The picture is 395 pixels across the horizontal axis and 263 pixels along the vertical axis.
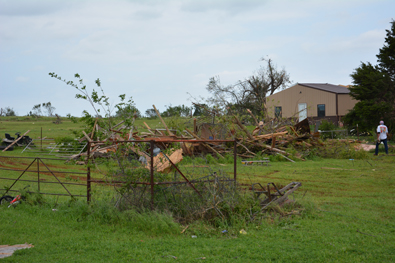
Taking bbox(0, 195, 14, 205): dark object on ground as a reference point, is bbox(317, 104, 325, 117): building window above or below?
above

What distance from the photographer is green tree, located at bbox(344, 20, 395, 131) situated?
2791cm

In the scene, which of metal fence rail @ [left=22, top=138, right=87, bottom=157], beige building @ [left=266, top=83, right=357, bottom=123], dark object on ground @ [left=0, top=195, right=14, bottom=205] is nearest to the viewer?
dark object on ground @ [left=0, top=195, right=14, bottom=205]

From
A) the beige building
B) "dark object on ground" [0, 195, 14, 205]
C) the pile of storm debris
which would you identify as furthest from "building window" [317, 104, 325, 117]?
"dark object on ground" [0, 195, 14, 205]

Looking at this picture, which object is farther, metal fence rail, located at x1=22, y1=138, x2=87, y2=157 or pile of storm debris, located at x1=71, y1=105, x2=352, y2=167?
metal fence rail, located at x1=22, y1=138, x2=87, y2=157

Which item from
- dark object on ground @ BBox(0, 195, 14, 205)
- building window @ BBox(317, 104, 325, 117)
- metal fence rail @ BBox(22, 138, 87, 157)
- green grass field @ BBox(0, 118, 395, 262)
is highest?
building window @ BBox(317, 104, 325, 117)

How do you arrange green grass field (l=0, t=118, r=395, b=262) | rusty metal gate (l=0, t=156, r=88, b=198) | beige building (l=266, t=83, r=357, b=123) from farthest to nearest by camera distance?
beige building (l=266, t=83, r=357, b=123) → rusty metal gate (l=0, t=156, r=88, b=198) → green grass field (l=0, t=118, r=395, b=262)

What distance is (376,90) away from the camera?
28500 millimetres

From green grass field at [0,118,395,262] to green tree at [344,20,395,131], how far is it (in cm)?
2146

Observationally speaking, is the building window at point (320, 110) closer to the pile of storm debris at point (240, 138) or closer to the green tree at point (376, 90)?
the green tree at point (376, 90)

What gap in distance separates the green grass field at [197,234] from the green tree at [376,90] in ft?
70.4

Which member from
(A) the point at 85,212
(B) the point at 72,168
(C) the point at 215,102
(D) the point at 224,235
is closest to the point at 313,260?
(D) the point at 224,235

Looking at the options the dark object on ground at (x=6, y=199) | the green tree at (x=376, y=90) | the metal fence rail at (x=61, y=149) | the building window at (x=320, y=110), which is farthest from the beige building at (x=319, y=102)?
the dark object on ground at (x=6, y=199)

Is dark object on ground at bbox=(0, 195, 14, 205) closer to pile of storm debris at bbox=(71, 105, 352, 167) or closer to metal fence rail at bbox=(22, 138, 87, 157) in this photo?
Answer: pile of storm debris at bbox=(71, 105, 352, 167)

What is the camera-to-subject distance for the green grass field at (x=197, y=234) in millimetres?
5250
